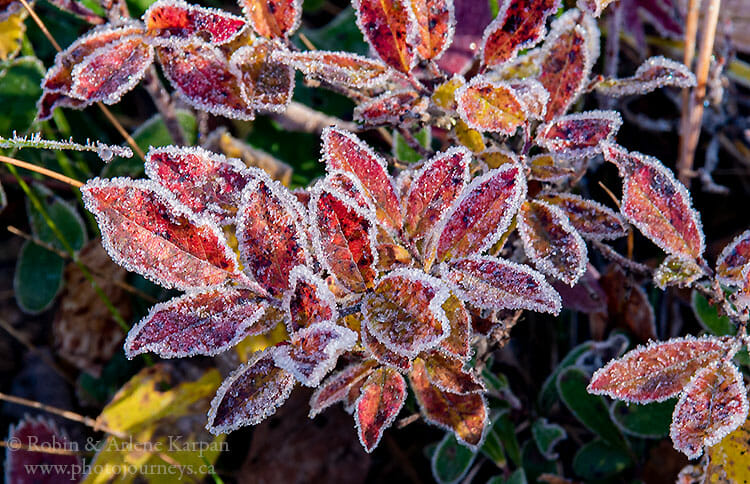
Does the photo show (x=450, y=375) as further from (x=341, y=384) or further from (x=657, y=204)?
(x=657, y=204)

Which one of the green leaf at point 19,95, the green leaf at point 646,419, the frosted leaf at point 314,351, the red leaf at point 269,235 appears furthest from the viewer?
the green leaf at point 19,95

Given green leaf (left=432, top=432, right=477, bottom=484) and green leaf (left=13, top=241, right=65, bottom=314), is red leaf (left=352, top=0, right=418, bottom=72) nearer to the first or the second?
green leaf (left=432, top=432, right=477, bottom=484)

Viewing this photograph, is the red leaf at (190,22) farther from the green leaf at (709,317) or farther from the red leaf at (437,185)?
the green leaf at (709,317)

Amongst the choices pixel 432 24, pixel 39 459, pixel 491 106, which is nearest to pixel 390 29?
pixel 432 24

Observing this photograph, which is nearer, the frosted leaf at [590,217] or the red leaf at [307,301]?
the red leaf at [307,301]

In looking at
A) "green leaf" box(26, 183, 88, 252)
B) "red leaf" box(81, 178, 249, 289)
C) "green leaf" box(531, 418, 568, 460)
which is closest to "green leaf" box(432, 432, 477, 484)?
"green leaf" box(531, 418, 568, 460)

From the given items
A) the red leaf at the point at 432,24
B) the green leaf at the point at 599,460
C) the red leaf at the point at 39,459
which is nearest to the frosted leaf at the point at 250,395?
the red leaf at the point at 432,24
